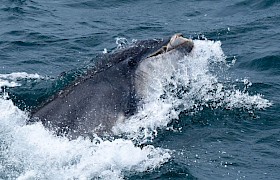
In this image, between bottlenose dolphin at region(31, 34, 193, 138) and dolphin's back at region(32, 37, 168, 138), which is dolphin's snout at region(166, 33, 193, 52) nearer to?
bottlenose dolphin at region(31, 34, 193, 138)

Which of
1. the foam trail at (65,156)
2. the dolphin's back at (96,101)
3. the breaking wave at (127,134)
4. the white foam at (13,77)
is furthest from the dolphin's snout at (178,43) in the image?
the white foam at (13,77)

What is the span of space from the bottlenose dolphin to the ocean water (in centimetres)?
30

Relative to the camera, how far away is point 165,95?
1766cm

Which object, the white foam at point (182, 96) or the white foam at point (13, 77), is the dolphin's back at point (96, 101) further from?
the white foam at point (13, 77)

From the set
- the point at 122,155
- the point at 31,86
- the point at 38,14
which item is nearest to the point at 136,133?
the point at 122,155

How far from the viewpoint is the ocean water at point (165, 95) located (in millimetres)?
14555

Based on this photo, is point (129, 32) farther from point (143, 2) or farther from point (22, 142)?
point (22, 142)

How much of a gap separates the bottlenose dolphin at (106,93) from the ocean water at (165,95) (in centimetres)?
30

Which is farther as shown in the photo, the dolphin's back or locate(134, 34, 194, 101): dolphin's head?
locate(134, 34, 194, 101): dolphin's head

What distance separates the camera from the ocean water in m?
14.6

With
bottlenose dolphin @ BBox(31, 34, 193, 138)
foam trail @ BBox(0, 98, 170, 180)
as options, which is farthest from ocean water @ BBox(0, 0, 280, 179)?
bottlenose dolphin @ BBox(31, 34, 193, 138)

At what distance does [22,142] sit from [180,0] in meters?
15.2

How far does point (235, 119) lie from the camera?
660 inches

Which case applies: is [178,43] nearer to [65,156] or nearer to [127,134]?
[127,134]
